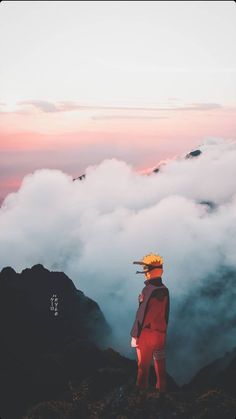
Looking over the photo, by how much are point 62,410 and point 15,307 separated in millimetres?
9803

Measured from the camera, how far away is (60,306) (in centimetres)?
2911

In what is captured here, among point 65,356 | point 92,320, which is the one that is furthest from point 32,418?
point 92,320

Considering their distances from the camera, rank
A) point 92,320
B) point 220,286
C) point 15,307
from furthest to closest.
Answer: point 220,286 → point 92,320 → point 15,307

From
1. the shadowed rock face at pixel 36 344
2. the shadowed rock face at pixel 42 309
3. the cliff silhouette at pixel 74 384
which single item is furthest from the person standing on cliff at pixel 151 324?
the shadowed rock face at pixel 42 309

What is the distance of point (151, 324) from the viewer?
8.77 metres

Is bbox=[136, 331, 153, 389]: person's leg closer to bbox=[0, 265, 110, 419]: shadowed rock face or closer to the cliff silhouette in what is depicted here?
the cliff silhouette

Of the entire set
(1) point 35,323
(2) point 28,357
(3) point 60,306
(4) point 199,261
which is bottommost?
(2) point 28,357

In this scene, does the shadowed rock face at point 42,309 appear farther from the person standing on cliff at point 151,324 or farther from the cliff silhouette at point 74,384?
the person standing on cliff at point 151,324

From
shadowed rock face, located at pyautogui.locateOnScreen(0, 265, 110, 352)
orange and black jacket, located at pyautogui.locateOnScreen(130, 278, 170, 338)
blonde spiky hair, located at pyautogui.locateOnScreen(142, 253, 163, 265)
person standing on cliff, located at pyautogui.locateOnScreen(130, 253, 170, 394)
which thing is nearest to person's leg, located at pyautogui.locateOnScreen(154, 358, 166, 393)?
person standing on cliff, located at pyautogui.locateOnScreen(130, 253, 170, 394)

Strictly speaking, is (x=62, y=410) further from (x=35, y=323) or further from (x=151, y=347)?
(x=35, y=323)

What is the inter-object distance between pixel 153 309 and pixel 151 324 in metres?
0.28

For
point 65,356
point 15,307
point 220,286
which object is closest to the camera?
point 65,356

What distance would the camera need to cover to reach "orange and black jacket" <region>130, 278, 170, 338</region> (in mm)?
8742

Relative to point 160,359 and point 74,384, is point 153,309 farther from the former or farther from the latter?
point 74,384
